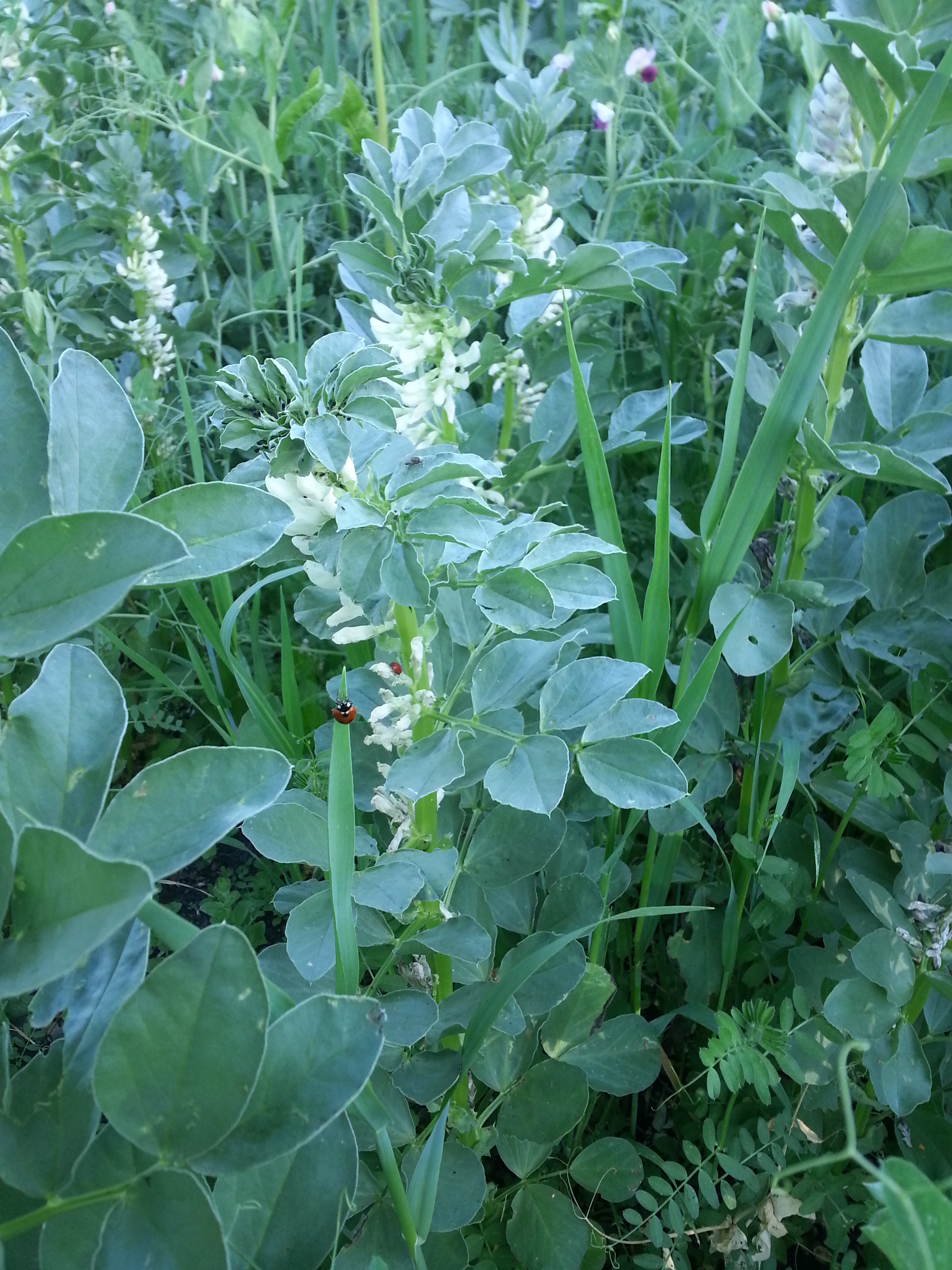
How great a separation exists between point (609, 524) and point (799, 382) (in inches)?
8.8

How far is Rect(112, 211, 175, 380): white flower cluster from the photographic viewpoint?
5.52 feet

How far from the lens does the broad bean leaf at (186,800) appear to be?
0.50 metres

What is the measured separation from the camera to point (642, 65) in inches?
72.6

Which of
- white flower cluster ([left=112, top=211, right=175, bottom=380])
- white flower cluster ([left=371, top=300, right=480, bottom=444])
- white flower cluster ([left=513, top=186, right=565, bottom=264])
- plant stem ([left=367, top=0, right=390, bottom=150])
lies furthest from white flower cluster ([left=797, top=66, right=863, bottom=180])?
white flower cluster ([left=112, top=211, right=175, bottom=380])

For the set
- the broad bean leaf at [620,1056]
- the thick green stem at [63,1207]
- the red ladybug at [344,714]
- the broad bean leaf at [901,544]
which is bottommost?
the broad bean leaf at [620,1056]

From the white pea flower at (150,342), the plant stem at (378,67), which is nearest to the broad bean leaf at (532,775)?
the plant stem at (378,67)

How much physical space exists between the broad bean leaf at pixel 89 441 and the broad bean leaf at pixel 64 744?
0.08m

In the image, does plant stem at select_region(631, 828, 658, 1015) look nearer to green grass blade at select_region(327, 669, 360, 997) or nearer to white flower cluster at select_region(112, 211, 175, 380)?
green grass blade at select_region(327, 669, 360, 997)

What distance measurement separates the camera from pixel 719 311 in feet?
5.32

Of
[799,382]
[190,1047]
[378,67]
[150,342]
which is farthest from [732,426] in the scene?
[150,342]

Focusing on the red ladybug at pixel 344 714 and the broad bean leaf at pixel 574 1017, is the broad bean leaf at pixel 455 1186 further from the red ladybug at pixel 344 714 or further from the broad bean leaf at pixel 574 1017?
the red ladybug at pixel 344 714

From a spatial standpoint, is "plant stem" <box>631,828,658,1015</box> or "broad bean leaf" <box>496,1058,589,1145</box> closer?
"broad bean leaf" <box>496,1058,589,1145</box>

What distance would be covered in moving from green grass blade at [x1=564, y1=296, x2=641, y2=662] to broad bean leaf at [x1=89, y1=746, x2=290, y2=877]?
1.78ft

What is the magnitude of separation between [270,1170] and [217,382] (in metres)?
0.50
